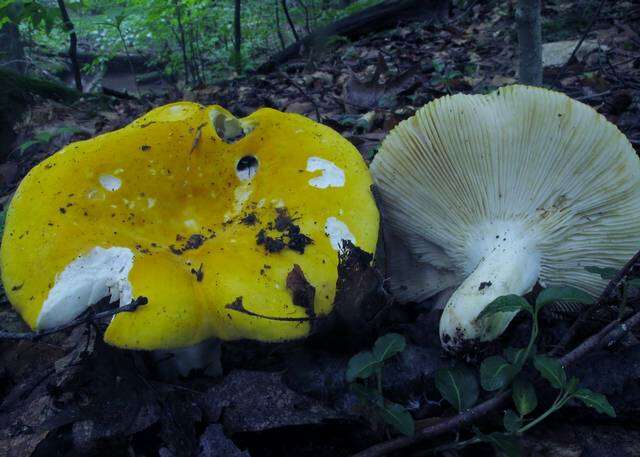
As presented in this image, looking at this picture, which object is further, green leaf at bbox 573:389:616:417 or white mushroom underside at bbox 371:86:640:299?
white mushroom underside at bbox 371:86:640:299

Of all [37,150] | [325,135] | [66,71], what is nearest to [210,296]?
[325,135]

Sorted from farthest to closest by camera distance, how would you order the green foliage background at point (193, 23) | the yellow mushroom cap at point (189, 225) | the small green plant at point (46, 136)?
the green foliage background at point (193, 23), the small green plant at point (46, 136), the yellow mushroom cap at point (189, 225)

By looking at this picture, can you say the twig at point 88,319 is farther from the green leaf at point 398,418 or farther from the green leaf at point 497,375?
the green leaf at point 497,375

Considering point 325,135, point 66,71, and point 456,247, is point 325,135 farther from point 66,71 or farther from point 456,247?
point 66,71

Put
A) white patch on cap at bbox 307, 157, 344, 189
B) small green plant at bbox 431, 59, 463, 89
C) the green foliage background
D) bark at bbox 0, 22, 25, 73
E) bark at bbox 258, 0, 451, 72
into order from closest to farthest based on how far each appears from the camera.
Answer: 1. white patch on cap at bbox 307, 157, 344, 189
2. small green plant at bbox 431, 59, 463, 89
3. the green foliage background
4. bark at bbox 0, 22, 25, 73
5. bark at bbox 258, 0, 451, 72

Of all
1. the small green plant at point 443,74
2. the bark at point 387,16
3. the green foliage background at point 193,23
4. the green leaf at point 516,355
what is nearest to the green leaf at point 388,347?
the green leaf at point 516,355

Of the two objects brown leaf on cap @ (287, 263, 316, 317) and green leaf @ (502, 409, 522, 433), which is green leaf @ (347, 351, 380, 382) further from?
green leaf @ (502, 409, 522, 433)

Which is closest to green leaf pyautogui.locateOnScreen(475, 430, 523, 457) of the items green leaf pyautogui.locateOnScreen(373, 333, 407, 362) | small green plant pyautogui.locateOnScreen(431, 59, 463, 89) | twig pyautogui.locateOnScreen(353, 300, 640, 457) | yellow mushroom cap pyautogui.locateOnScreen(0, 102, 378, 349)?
twig pyautogui.locateOnScreen(353, 300, 640, 457)
